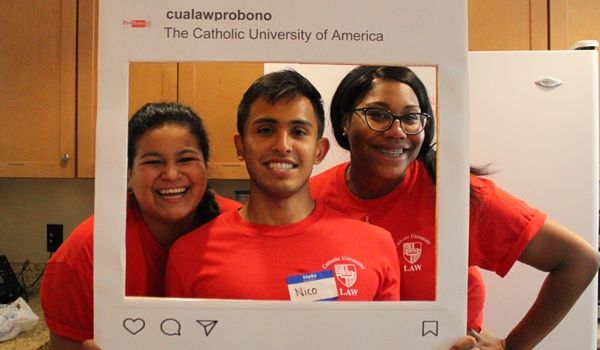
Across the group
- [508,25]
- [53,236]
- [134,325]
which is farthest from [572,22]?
[53,236]

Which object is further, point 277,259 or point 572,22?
point 572,22

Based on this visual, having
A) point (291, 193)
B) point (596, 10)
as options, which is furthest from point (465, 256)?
point (596, 10)

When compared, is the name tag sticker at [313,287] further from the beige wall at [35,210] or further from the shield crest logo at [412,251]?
the beige wall at [35,210]

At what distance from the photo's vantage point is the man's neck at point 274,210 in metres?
0.62

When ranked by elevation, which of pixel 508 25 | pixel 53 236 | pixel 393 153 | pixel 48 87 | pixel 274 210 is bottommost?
pixel 53 236

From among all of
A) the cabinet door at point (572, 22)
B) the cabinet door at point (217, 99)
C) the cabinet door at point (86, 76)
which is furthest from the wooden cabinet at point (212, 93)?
the cabinet door at point (572, 22)

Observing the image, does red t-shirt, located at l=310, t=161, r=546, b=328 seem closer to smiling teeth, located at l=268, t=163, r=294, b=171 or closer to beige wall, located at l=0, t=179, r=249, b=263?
smiling teeth, located at l=268, t=163, r=294, b=171

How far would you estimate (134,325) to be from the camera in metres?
0.53

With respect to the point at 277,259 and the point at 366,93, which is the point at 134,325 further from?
the point at 366,93

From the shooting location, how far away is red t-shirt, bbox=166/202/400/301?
56 cm

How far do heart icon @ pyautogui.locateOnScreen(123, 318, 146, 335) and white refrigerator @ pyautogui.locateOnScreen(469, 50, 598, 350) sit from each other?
40.7 inches

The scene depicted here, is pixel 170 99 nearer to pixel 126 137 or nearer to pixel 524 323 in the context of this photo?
pixel 126 137

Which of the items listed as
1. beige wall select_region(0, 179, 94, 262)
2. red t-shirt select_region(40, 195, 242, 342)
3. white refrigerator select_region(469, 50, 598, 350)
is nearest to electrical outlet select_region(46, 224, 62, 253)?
beige wall select_region(0, 179, 94, 262)

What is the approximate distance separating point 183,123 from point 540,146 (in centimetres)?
111
